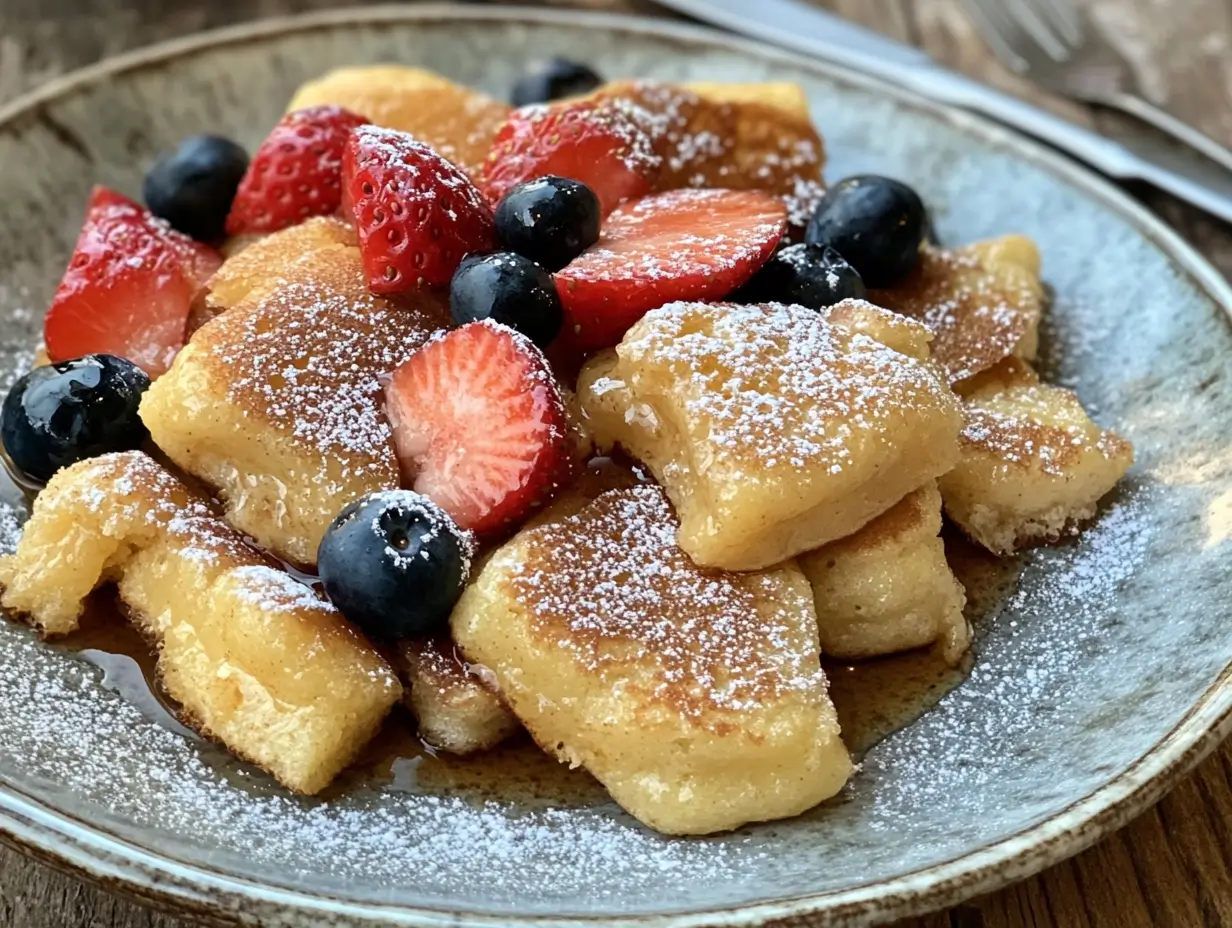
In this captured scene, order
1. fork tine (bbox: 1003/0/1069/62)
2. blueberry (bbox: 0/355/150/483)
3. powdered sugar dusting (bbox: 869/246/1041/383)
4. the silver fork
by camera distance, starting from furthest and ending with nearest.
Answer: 1. fork tine (bbox: 1003/0/1069/62)
2. the silver fork
3. powdered sugar dusting (bbox: 869/246/1041/383)
4. blueberry (bbox: 0/355/150/483)

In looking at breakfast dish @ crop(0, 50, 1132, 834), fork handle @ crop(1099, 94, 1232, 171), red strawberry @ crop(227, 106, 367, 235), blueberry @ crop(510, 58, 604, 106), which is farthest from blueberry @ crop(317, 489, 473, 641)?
fork handle @ crop(1099, 94, 1232, 171)

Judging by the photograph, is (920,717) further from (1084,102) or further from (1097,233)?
(1084,102)

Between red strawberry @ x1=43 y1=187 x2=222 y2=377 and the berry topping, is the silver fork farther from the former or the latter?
red strawberry @ x1=43 y1=187 x2=222 y2=377

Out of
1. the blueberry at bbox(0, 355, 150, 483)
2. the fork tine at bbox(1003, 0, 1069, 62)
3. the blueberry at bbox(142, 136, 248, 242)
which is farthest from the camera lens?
the fork tine at bbox(1003, 0, 1069, 62)

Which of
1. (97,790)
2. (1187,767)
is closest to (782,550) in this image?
(1187,767)

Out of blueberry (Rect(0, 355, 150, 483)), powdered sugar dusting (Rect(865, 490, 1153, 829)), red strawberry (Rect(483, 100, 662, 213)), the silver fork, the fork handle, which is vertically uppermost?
red strawberry (Rect(483, 100, 662, 213))
